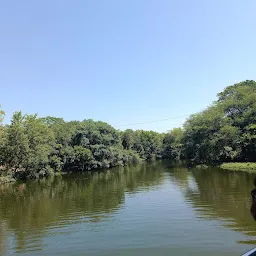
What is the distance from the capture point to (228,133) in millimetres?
50125

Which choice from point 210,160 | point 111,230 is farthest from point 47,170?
point 111,230

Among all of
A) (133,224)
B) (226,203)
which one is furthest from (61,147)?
(133,224)

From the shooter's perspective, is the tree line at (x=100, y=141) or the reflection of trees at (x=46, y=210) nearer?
the reflection of trees at (x=46, y=210)

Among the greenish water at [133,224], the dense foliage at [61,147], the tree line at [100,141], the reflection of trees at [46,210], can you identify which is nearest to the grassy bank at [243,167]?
the tree line at [100,141]

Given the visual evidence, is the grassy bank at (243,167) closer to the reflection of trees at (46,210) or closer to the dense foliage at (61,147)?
the reflection of trees at (46,210)

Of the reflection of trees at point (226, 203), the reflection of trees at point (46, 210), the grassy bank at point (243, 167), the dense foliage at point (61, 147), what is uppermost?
the dense foliage at point (61, 147)

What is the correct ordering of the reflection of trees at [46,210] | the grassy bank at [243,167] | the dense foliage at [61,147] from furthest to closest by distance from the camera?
the dense foliage at [61,147] < the grassy bank at [243,167] < the reflection of trees at [46,210]

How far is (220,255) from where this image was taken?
34.0 ft

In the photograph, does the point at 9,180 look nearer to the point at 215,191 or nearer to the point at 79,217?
Result: the point at 79,217

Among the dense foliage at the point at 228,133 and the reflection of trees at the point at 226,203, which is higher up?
the dense foliage at the point at 228,133

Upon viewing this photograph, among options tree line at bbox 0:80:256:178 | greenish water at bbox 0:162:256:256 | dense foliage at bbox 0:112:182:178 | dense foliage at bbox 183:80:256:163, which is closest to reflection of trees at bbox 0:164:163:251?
greenish water at bbox 0:162:256:256

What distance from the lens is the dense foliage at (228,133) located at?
49.4 m

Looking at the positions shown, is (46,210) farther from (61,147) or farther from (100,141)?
(100,141)

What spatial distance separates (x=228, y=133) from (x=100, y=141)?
3041 cm
